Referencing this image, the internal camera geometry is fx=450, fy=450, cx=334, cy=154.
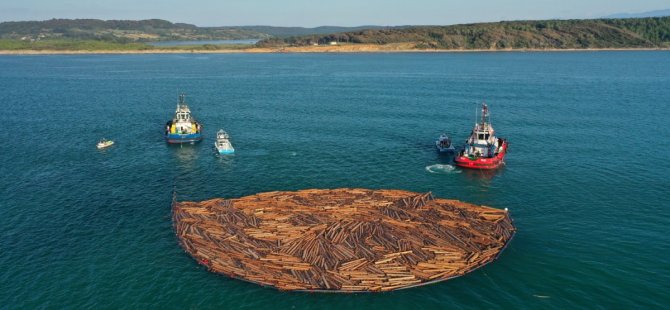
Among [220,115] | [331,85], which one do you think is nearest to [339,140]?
[220,115]

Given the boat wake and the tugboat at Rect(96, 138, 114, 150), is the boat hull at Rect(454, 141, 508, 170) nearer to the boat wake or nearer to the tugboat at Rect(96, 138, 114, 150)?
the boat wake

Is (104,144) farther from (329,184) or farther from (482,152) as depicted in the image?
(482,152)

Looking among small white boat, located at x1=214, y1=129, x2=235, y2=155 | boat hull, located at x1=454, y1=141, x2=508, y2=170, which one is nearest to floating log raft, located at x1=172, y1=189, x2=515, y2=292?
boat hull, located at x1=454, y1=141, x2=508, y2=170

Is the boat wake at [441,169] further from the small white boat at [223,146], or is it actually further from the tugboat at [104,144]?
the tugboat at [104,144]

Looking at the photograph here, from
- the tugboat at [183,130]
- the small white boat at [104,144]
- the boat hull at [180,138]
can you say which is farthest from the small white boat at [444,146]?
the small white boat at [104,144]

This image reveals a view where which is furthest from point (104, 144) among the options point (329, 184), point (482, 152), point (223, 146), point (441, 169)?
point (482, 152)

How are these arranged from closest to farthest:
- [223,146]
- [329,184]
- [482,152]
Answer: [329,184], [482,152], [223,146]

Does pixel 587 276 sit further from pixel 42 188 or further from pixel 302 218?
pixel 42 188
